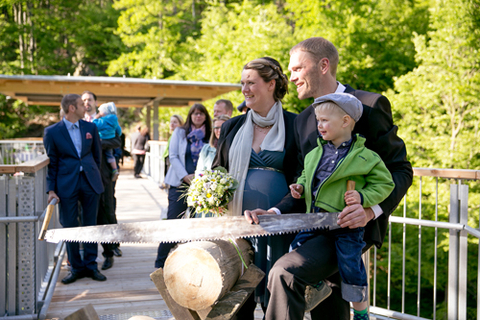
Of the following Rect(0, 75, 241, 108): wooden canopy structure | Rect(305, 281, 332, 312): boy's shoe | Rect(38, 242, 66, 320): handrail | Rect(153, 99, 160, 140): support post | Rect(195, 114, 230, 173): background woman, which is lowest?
Rect(38, 242, 66, 320): handrail

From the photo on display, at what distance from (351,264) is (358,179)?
46 cm

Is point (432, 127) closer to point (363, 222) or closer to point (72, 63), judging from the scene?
point (363, 222)

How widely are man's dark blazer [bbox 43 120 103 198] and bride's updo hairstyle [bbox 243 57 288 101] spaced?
2.79 m

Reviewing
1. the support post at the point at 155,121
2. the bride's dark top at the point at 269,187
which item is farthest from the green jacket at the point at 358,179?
the support post at the point at 155,121

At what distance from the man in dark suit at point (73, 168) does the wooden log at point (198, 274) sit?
8.73ft

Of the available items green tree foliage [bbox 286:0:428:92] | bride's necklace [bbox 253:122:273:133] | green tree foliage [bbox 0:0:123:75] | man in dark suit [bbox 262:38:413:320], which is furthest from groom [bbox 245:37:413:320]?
green tree foliage [bbox 0:0:123:75]

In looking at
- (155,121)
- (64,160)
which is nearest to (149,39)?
(155,121)

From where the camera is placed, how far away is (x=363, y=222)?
7.97 ft

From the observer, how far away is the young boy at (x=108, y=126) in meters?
6.14

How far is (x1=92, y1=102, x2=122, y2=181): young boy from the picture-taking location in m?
6.14

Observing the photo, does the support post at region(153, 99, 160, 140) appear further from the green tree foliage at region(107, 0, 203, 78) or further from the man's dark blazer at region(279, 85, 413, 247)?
the man's dark blazer at region(279, 85, 413, 247)

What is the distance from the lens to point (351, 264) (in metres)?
2.43

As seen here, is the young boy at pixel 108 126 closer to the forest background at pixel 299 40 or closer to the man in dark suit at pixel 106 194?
the man in dark suit at pixel 106 194

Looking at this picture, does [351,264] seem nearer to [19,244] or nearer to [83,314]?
[83,314]
